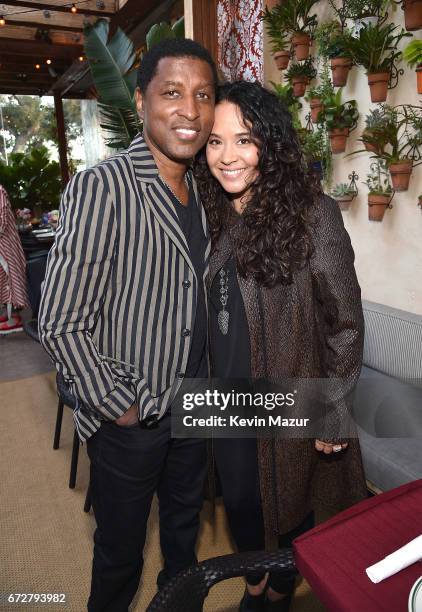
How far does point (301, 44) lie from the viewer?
9.91ft

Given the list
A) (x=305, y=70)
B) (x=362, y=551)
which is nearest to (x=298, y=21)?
(x=305, y=70)

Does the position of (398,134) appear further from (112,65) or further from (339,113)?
(112,65)

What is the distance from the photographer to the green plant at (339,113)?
9.27ft

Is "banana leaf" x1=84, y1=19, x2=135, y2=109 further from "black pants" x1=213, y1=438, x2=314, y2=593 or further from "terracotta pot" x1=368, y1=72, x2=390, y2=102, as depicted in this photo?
"black pants" x1=213, y1=438, x2=314, y2=593

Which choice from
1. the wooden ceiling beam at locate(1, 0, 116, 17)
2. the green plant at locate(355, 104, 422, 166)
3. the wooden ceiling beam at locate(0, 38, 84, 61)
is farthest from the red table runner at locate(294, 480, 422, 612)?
the wooden ceiling beam at locate(0, 38, 84, 61)

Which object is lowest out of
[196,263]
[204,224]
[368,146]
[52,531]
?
[52,531]

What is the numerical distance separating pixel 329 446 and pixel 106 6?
591 cm

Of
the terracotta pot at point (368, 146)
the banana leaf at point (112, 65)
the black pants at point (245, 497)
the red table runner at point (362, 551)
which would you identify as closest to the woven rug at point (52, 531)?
the black pants at point (245, 497)

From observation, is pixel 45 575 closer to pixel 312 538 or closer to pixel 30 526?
pixel 30 526

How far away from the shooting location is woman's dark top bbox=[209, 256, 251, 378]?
1.45 m

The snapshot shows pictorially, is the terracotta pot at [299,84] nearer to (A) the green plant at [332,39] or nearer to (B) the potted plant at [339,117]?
(A) the green plant at [332,39]

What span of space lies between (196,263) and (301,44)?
7.47 feet

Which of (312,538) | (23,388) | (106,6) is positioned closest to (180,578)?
(312,538)

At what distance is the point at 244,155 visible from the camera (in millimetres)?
1396
